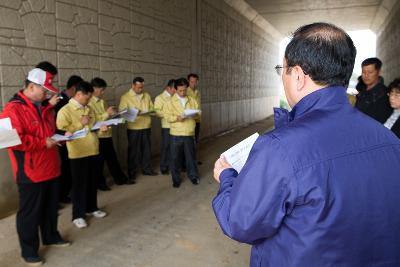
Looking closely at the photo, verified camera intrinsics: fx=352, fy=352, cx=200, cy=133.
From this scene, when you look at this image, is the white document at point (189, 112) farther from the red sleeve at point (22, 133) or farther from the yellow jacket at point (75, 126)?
the red sleeve at point (22, 133)

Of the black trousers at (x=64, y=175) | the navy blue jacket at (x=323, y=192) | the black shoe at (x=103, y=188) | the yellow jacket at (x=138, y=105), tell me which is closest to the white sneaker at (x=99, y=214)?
the black trousers at (x=64, y=175)

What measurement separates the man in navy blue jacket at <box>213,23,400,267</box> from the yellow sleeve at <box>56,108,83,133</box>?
2910 millimetres

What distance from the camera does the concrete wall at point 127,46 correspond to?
4195 millimetres

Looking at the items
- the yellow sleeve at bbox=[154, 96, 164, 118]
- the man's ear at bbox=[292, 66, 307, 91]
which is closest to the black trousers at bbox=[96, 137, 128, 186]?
the yellow sleeve at bbox=[154, 96, 164, 118]

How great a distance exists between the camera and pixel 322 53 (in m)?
1.16

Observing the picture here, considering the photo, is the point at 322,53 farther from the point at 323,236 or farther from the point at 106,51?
the point at 106,51

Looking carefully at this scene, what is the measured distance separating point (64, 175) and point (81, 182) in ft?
3.02

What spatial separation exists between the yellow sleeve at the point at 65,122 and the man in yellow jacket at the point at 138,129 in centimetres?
181

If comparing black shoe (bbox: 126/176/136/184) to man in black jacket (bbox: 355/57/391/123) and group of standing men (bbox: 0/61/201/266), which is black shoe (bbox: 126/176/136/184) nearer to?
group of standing men (bbox: 0/61/201/266)

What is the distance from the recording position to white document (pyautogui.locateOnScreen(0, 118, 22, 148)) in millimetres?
2709

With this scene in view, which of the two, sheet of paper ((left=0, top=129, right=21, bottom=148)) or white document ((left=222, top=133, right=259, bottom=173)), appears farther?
sheet of paper ((left=0, top=129, right=21, bottom=148))

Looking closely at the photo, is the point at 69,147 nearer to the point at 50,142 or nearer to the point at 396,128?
the point at 50,142

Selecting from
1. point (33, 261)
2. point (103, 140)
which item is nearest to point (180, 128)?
point (103, 140)

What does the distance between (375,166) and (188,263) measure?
94.4 inches
